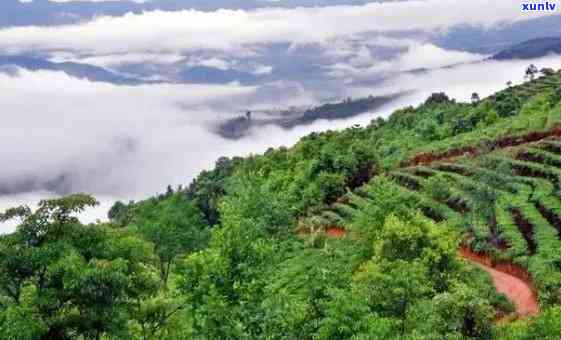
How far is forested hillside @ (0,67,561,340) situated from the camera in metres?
27.8

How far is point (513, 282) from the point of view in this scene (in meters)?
54.3

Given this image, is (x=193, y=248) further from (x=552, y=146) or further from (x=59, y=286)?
(x=59, y=286)

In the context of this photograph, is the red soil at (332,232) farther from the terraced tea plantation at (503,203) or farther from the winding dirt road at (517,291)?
the winding dirt road at (517,291)

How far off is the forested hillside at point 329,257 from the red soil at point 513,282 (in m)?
0.38

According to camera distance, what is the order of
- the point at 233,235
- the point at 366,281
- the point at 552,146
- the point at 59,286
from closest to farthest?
the point at 59,286, the point at 366,281, the point at 233,235, the point at 552,146

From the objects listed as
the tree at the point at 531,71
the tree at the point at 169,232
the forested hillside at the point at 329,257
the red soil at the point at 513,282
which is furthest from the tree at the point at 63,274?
the tree at the point at 531,71

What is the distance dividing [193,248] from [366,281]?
55872 mm

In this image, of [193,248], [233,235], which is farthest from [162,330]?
[193,248]

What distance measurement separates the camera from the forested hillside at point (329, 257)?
27.8 meters

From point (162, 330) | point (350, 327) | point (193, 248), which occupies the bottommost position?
point (193, 248)

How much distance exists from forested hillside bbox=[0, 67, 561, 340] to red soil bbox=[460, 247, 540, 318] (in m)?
0.38

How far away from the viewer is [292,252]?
6569 cm

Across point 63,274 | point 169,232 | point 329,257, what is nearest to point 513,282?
point 329,257

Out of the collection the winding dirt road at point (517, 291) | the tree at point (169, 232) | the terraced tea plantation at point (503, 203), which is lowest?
the tree at point (169, 232)
